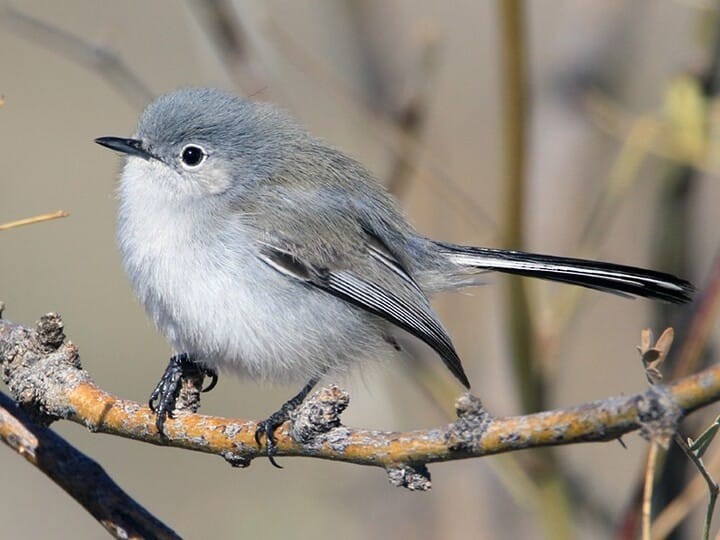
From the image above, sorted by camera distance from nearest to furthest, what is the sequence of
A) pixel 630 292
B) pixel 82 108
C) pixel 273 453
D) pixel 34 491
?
1. pixel 273 453
2. pixel 630 292
3. pixel 34 491
4. pixel 82 108

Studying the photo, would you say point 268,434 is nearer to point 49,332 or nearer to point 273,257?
point 49,332

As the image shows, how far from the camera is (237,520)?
150 inches

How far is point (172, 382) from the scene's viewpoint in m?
2.34

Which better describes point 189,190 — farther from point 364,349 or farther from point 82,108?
point 82,108

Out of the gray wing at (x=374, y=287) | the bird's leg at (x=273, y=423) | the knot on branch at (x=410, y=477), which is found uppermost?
the gray wing at (x=374, y=287)

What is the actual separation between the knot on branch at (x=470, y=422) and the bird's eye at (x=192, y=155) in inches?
70.0

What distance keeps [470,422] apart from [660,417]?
28cm

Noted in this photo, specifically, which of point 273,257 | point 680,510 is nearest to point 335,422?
point 680,510

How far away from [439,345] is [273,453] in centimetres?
90

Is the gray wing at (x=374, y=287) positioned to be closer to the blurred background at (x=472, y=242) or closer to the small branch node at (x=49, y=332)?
the blurred background at (x=472, y=242)

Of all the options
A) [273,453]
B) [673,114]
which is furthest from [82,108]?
[273,453]

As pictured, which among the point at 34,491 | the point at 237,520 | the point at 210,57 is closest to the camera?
the point at 210,57

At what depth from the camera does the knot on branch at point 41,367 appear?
1.80m

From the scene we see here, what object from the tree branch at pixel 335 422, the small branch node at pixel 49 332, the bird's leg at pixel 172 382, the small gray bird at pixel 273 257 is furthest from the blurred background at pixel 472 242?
the small branch node at pixel 49 332
